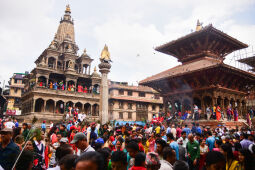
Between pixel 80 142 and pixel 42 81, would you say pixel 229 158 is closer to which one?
pixel 80 142

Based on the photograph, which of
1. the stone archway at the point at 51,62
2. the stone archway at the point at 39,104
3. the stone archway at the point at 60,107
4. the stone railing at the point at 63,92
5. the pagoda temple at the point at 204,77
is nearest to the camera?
the pagoda temple at the point at 204,77

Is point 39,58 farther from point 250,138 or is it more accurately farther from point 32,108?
point 250,138

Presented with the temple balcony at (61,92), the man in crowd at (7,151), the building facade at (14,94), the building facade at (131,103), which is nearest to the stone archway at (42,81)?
the temple balcony at (61,92)

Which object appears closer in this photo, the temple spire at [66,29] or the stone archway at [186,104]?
the stone archway at [186,104]

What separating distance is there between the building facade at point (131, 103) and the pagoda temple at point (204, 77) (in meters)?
21.1

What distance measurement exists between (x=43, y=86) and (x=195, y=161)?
37.8 meters

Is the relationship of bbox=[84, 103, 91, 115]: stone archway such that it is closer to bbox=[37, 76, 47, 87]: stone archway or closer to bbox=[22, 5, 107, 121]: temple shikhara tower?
bbox=[22, 5, 107, 121]: temple shikhara tower

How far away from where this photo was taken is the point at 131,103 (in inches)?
1927

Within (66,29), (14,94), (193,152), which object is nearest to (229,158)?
(193,152)

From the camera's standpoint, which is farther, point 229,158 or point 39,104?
Answer: point 39,104

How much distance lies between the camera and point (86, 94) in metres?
43.6

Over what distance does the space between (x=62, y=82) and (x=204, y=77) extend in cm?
3001

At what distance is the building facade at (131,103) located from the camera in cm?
4694

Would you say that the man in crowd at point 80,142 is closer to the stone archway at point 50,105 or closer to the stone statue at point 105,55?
the stone statue at point 105,55
